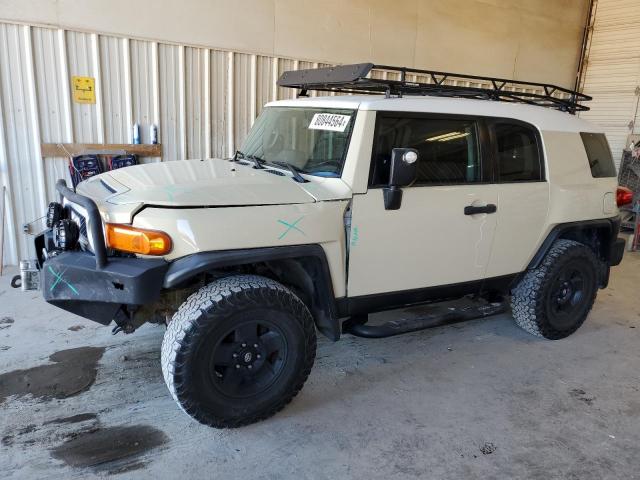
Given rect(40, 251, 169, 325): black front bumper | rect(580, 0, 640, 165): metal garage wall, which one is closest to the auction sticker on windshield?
rect(40, 251, 169, 325): black front bumper

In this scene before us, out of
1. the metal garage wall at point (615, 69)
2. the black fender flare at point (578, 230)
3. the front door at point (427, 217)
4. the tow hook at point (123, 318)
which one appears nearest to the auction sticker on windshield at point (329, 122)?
the front door at point (427, 217)

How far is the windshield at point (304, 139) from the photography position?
3.00 m

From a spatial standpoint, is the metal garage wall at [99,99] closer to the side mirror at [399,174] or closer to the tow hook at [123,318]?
the tow hook at [123,318]

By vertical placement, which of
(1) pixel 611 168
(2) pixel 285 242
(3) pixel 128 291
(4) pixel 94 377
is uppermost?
(1) pixel 611 168

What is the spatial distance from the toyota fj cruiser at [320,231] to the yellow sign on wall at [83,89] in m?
2.46

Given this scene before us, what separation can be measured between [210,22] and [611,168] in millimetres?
4523

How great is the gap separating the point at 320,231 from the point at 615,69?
9670mm

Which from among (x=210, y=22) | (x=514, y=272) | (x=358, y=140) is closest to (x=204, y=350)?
(x=358, y=140)

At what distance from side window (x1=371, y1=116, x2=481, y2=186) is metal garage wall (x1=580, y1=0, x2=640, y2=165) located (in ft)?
25.5

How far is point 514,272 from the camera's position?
3754 mm

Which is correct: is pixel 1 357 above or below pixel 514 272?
below

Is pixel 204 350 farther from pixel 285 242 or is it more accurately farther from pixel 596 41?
pixel 596 41

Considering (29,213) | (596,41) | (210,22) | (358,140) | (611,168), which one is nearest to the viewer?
(358,140)

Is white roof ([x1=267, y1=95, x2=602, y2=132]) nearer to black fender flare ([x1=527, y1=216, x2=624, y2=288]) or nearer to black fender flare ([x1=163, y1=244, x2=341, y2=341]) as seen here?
black fender flare ([x1=527, y1=216, x2=624, y2=288])
